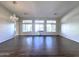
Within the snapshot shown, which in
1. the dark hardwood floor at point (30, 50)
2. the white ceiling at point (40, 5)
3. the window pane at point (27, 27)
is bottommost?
the dark hardwood floor at point (30, 50)

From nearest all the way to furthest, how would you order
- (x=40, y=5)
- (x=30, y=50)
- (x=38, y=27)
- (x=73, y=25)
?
(x=30, y=50) < (x=40, y=5) < (x=73, y=25) < (x=38, y=27)

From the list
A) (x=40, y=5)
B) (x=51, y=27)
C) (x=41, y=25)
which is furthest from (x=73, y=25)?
(x=41, y=25)

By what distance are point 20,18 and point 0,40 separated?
25.4 feet

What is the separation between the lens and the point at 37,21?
14430mm

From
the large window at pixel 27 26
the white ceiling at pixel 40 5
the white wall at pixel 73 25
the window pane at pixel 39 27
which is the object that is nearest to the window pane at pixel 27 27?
the large window at pixel 27 26

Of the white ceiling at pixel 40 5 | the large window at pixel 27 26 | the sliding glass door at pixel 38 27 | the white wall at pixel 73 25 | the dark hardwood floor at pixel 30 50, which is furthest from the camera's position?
the sliding glass door at pixel 38 27

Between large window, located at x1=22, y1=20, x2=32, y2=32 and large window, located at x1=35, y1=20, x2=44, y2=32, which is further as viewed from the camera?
large window, located at x1=35, y1=20, x2=44, y2=32

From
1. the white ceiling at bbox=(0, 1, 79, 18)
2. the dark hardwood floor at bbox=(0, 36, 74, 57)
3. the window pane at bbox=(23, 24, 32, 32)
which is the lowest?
the dark hardwood floor at bbox=(0, 36, 74, 57)

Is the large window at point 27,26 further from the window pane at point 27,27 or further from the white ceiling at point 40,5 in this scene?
the white ceiling at point 40,5

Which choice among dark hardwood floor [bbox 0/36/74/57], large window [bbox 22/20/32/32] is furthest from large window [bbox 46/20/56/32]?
dark hardwood floor [bbox 0/36/74/57]

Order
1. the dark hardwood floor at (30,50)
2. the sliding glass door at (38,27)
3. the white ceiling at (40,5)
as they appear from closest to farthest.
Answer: the dark hardwood floor at (30,50), the white ceiling at (40,5), the sliding glass door at (38,27)

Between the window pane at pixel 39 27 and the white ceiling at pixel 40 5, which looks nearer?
the white ceiling at pixel 40 5

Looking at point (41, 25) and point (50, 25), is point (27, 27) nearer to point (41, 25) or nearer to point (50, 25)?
point (41, 25)

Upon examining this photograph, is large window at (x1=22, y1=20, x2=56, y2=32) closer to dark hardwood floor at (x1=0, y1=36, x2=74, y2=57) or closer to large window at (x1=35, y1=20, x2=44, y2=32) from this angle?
large window at (x1=35, y1=20, x2=44, y2=32)
